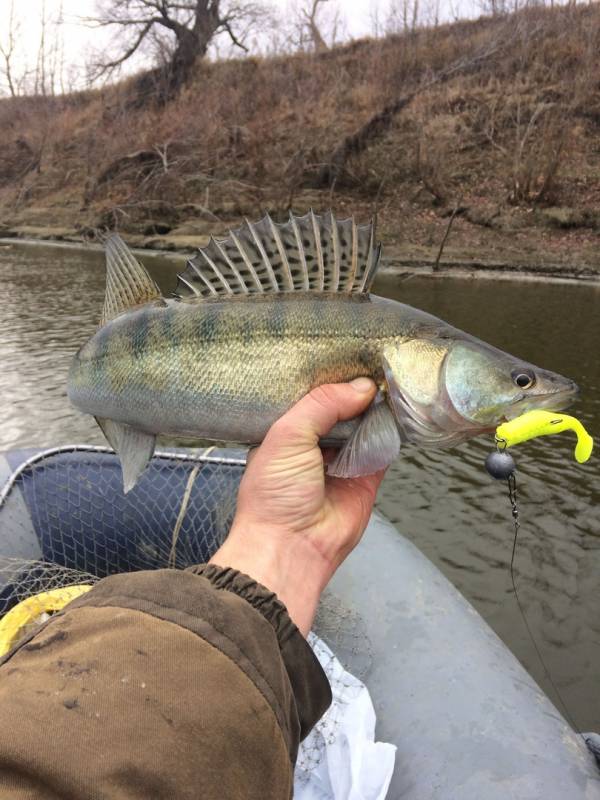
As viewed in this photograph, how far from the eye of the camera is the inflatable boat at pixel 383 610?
94.3 inches

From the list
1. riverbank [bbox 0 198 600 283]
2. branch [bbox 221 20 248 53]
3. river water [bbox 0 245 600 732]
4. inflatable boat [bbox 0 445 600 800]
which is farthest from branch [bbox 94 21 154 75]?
inflatable boat [bbox 0 445 600 800]

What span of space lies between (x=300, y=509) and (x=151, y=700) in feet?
3.17

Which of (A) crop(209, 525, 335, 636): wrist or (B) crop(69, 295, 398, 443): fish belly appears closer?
(A) crop(209, 525, 335, 636): wrist

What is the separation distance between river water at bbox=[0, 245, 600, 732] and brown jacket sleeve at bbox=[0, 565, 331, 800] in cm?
376

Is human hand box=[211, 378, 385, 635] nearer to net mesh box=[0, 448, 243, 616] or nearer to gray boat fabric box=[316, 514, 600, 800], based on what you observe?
gray boat fabric box=[316, 514, 600, 800]

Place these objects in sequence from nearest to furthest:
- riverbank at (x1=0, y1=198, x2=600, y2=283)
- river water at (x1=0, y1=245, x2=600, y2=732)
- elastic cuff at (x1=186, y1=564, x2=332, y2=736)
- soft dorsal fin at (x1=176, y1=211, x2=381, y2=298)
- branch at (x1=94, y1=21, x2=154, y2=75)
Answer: elastic cuff at (x1=186, y1=564, x2=332, y2=736)
soft dorsal fin at (x1=176, y1=211, x2=381, y2=298)
river water at (x1=0, y1=245, x2=600, y2=732)
riverbank at (x1=0, y1=198, x2=600, y2=283)
branch at (x1=94, y1=21, x2=154, y2=75)

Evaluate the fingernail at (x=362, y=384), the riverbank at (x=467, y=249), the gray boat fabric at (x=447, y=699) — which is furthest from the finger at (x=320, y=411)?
the riverbank at (x=467, y=249)

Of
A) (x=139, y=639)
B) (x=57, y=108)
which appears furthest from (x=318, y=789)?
(x=57, y=108)

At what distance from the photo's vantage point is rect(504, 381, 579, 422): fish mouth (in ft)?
6.75

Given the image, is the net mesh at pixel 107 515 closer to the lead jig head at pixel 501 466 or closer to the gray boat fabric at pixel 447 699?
the gray boat fabric at pixel 447 699

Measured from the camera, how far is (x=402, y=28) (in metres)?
35.0

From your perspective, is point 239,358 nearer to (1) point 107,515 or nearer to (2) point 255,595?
(2) point 255,595

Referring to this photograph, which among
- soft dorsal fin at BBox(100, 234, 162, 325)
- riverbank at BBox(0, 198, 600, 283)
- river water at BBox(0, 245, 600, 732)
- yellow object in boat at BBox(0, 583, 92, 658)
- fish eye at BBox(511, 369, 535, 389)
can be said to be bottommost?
river water at BBox(0, 245, 600, 732)

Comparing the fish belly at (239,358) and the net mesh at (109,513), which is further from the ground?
→ the fish belly at (239,358)
